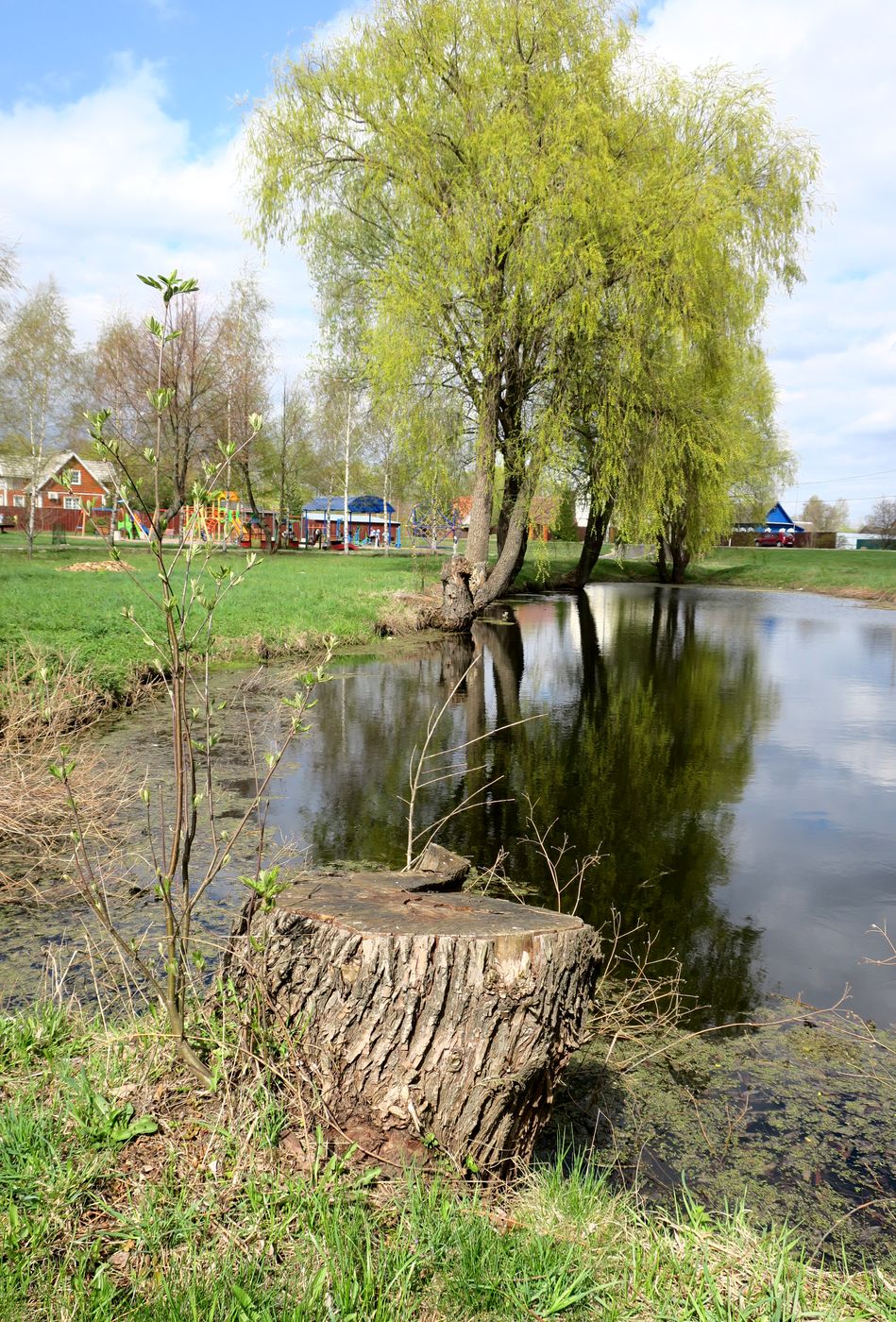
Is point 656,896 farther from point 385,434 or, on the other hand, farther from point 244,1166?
point 385,434

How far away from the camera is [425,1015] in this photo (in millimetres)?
2826

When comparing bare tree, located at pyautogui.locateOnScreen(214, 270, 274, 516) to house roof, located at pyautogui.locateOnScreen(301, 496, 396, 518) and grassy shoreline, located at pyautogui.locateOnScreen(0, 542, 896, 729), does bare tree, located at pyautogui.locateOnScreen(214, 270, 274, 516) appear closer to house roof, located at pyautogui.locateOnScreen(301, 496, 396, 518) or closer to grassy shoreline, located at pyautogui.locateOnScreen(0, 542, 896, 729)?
grassy shoreline, located at pyautogui.locateOnScreen(0, 542, 896, 729)

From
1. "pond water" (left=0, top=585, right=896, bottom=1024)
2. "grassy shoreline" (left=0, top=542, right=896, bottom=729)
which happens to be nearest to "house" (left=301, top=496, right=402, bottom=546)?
"grassy shoreline" (left=0, top=542, right=896, bottom=729)

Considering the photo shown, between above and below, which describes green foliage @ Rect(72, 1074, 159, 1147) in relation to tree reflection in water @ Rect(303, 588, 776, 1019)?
above

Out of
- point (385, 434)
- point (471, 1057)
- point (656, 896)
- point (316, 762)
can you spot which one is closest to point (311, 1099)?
point (471, 1057)

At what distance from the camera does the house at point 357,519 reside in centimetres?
6544

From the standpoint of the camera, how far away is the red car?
73250 mm

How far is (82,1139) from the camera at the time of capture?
9.09 feet

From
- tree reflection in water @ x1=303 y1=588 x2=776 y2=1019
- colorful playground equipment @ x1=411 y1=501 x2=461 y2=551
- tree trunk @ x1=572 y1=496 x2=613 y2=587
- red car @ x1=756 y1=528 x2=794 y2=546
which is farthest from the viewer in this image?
red car @ x1=756 y1=528 x2=794 y2=546

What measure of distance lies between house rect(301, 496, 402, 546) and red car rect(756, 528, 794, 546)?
30.1m

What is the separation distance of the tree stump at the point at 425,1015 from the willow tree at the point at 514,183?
15898mm

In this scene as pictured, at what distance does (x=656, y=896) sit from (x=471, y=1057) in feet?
11.1

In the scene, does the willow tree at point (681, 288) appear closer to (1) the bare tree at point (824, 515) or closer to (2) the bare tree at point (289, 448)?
(2) the bare tree at point (289, 448)

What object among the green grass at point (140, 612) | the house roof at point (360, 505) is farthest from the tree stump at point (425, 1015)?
the house roof at point (360, 505)
